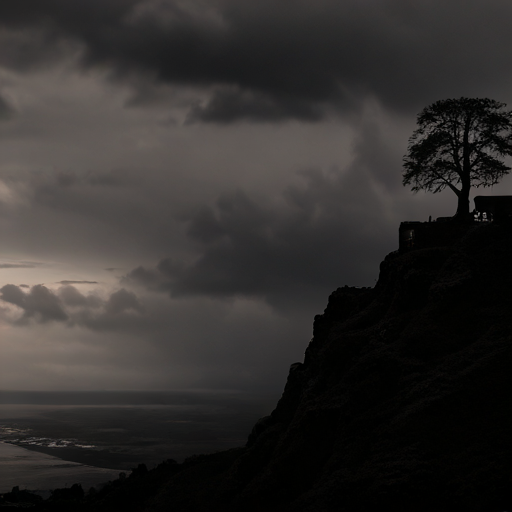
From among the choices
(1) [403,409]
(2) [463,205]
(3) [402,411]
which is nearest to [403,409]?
(1) [403,409]

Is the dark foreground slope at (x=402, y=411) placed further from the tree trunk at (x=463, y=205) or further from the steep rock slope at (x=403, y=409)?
the tree trunk at (x=463, y=205)

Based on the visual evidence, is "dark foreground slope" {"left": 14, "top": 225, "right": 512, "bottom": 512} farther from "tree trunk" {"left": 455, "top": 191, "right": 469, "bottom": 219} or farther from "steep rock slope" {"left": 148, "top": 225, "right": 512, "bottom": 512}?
"tree trunk" {"left": 455, "top": 191, "right": 469, "bottom": 219}

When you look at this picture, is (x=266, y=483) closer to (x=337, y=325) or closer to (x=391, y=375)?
(x=391, y=375)

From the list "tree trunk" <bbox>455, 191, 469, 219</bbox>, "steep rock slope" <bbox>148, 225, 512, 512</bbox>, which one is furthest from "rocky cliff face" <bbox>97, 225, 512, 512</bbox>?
"tree trunk" <bbox>455, 191, 469, 219</bbox>

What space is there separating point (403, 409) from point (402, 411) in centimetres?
17

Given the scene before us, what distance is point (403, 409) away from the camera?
40.2 meters

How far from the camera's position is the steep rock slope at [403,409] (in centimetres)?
3434

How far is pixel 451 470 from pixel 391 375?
37.1ft

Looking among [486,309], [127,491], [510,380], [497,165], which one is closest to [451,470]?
[510,380]

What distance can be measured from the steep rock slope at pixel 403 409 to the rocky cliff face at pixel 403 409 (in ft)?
0.29

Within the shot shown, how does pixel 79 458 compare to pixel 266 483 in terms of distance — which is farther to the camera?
pixel 79 458

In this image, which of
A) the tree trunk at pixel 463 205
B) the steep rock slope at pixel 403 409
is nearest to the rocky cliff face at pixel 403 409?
the steep rock slope at pixel 403 409

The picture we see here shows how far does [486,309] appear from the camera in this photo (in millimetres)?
45250

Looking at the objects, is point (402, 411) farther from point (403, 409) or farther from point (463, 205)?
point (463, 205)
